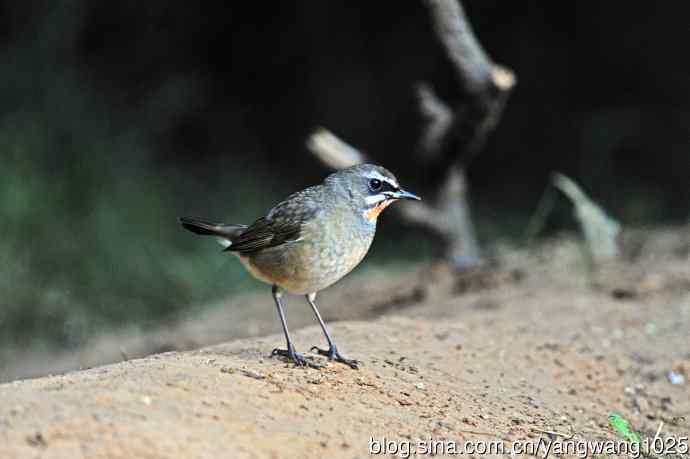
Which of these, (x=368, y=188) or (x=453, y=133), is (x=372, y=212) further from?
(x=453, y=133)

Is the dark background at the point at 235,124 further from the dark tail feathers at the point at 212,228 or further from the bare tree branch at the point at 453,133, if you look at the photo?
the dark tail feathers at the point at 212,228

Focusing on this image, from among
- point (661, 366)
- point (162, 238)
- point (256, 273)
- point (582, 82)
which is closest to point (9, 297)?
point (162, 238)

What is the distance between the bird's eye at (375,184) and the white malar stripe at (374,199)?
5cm

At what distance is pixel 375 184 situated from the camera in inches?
207

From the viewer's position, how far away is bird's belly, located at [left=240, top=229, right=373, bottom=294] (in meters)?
4.97

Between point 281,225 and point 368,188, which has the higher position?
point 368,188

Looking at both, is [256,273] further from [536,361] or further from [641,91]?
[641,91]

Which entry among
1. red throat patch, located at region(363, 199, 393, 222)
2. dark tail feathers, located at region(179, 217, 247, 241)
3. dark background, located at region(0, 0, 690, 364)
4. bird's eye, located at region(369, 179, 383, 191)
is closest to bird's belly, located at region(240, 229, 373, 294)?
red throat patch, located at region(363, 199, 393, 222)

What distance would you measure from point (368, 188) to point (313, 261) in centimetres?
58

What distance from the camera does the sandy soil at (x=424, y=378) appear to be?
3.56 meters

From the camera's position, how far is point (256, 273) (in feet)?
17.5

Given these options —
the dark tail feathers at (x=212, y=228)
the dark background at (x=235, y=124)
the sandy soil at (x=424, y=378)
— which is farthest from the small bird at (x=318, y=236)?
the dark background at (x=235, y=124)

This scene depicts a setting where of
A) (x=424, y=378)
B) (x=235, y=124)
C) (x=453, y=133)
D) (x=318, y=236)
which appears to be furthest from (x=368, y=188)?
(x=235, y=124)

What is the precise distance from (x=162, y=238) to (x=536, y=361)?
6.39 m
